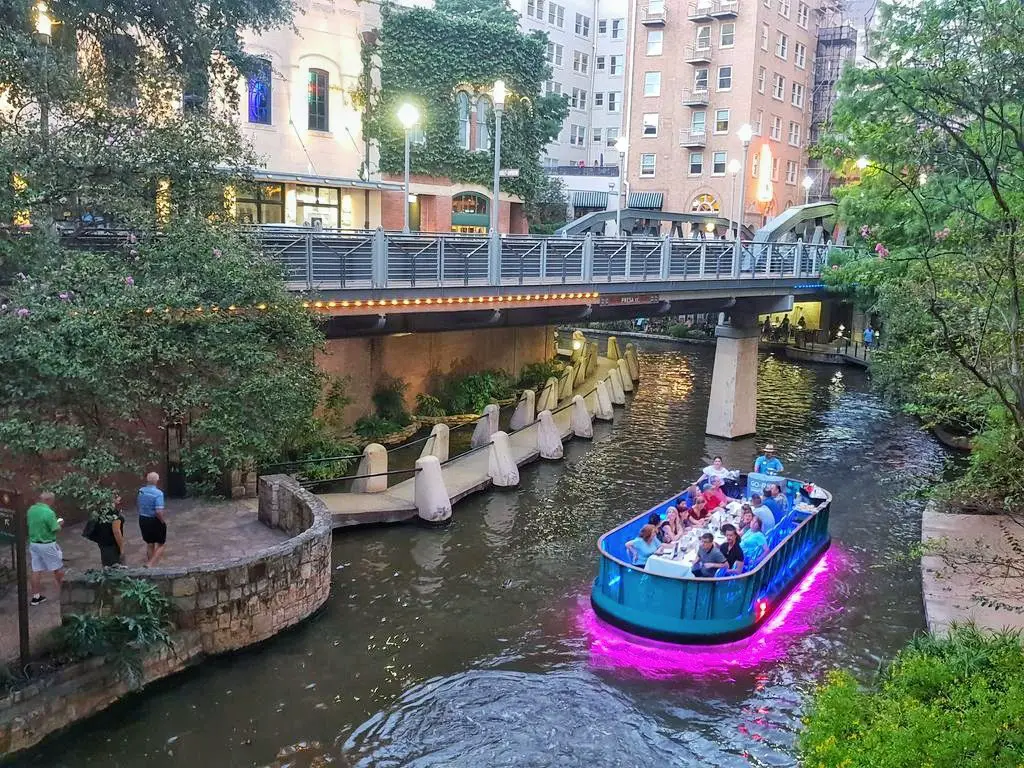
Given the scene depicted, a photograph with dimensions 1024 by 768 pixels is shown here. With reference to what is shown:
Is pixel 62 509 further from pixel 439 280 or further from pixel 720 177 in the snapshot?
pixel 720 177

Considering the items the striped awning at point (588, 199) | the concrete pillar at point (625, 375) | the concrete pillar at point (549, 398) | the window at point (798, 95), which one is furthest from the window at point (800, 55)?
the concrete pillar at point (549, 398)

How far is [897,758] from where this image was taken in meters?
6.92

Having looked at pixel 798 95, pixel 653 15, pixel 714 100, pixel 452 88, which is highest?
pixel 653 15

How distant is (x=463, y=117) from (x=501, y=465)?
20.8 metres

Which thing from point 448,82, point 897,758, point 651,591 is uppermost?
point 448,82

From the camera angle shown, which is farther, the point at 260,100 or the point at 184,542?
the point at 260,100

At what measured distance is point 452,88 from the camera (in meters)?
36.6

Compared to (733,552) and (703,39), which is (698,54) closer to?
(703,39)

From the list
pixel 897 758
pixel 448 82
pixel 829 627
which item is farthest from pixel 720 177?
pixel 897 758

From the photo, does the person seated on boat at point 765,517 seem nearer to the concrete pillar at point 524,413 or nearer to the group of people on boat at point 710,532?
the group of people on boat at point 710,532

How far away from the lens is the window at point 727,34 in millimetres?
54688

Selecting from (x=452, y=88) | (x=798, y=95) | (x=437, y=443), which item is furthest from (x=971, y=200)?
(x=798, y=95)

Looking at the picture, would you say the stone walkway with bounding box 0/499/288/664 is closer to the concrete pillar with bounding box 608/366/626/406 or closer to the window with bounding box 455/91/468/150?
the concrete pillar with bounding box 608/366/626/406

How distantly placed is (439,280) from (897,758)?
1385cm
